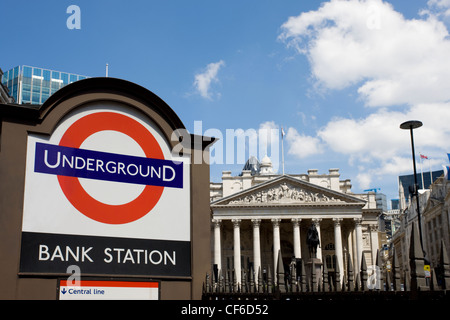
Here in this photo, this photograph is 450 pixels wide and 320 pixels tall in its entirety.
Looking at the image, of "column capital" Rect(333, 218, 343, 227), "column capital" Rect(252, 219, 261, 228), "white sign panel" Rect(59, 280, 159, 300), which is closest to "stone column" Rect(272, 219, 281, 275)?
"column capital" Rect(252, 219, 261, 228)

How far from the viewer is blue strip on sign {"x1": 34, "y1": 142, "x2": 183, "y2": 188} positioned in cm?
963

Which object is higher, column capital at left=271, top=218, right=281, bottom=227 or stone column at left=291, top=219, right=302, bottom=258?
column capital at left=271, top=218, right=281, bottom=227

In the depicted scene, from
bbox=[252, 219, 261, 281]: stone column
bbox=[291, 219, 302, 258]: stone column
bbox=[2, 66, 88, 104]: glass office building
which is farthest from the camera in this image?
bbox=[2, 66, 88, 104]: glass office building

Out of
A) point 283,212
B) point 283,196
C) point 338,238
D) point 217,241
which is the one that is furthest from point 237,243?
point 338,238

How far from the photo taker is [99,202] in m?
9.94

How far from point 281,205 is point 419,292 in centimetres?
6512

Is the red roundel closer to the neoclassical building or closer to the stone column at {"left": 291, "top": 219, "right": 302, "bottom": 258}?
the neoclassical building

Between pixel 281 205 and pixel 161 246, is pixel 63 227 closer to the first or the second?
pixel 161 246

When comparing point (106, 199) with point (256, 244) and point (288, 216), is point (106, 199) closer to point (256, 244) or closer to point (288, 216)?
point (256, 244)

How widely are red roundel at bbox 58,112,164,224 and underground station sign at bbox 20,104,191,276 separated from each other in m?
0.02

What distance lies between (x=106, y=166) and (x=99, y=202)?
71 cm

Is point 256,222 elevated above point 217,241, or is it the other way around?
point 256,222

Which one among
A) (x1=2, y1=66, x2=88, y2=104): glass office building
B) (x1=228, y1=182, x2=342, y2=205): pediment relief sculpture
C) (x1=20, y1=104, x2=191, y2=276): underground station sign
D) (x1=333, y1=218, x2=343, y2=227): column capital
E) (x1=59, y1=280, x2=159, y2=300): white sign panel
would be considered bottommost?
(x1=59, y1=280, x2=159, y2=300): white sign panel
